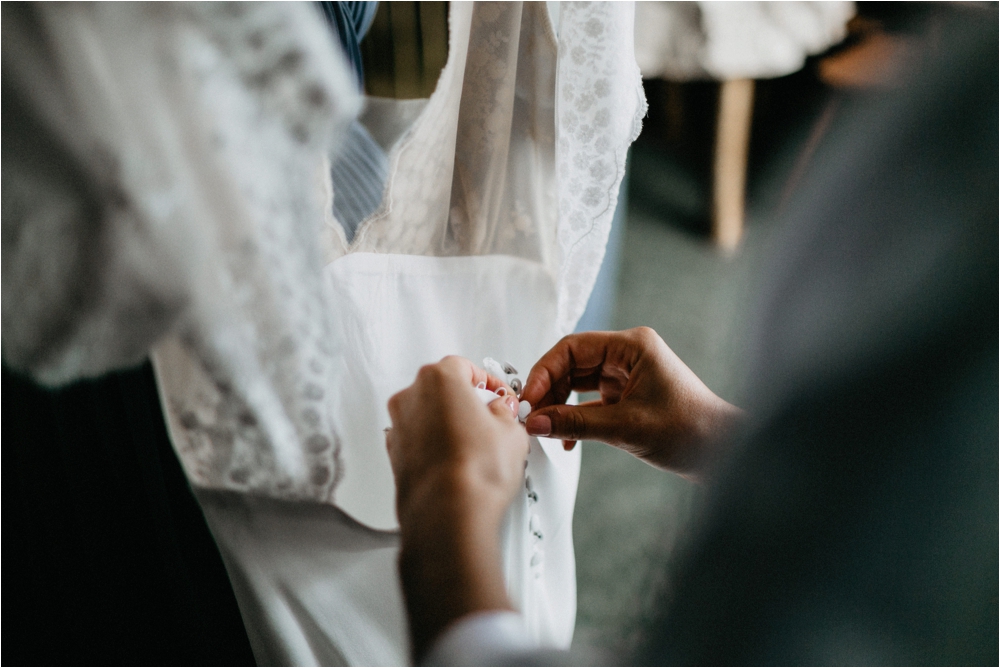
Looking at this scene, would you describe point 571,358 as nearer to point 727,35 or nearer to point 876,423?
point 876,423

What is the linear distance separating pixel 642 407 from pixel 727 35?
0.61 meters

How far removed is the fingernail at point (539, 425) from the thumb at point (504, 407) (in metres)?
0.02

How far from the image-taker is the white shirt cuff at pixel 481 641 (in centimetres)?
34

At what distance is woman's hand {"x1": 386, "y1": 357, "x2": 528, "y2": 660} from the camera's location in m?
0.38

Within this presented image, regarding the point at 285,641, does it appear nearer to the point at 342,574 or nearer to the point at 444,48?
the point at 342,574

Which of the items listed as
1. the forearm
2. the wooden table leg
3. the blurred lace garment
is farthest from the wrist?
the wooden table leg

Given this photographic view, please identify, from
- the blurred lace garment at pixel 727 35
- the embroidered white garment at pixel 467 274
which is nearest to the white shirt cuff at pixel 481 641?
the embroidered white garment at pixel 467 274

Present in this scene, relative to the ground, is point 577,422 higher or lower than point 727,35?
lower

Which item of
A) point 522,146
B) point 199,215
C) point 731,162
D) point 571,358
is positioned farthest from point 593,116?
point 731,162

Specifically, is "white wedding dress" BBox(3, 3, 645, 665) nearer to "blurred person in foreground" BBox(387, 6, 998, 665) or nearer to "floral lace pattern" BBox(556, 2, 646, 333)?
"floral lace pattern" BBox(556, 2, 646, 333)

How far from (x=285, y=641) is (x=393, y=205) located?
42 centimetres

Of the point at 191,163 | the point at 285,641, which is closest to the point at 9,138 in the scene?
the point at 191,163

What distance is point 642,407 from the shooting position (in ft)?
1.99

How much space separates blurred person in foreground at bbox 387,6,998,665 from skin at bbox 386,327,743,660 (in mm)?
48
